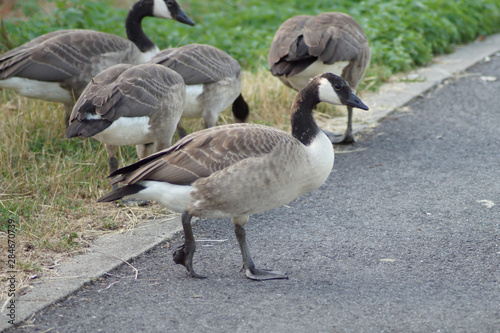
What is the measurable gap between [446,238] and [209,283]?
5.43 feet

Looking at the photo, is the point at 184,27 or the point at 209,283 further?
the point at 184,27

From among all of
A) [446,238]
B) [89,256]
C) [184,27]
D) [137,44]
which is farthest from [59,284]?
[184,27]

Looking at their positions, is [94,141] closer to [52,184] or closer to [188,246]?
[52,184]

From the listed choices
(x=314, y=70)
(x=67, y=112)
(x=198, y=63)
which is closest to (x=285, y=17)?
(x=314, y=70)

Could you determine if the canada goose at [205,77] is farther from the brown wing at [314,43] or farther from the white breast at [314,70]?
the white breast at [314,70]

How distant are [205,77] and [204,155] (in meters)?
1.93

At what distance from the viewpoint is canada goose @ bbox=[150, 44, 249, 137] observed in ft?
18.2

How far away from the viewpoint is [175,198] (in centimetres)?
371

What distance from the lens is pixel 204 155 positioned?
148 inches

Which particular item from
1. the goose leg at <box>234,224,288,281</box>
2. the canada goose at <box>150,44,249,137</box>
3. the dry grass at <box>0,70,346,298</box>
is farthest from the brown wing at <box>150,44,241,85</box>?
the goose leg at <box>234,224,288,281</box>

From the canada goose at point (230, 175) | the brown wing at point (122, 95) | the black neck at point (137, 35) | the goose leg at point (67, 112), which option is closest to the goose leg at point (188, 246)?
the canada goose at point (230, 175)

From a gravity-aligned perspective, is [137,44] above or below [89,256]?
above

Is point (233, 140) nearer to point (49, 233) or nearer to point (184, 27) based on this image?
point (49, 233)

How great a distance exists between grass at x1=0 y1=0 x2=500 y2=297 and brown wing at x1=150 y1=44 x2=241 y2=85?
867 millimetres
